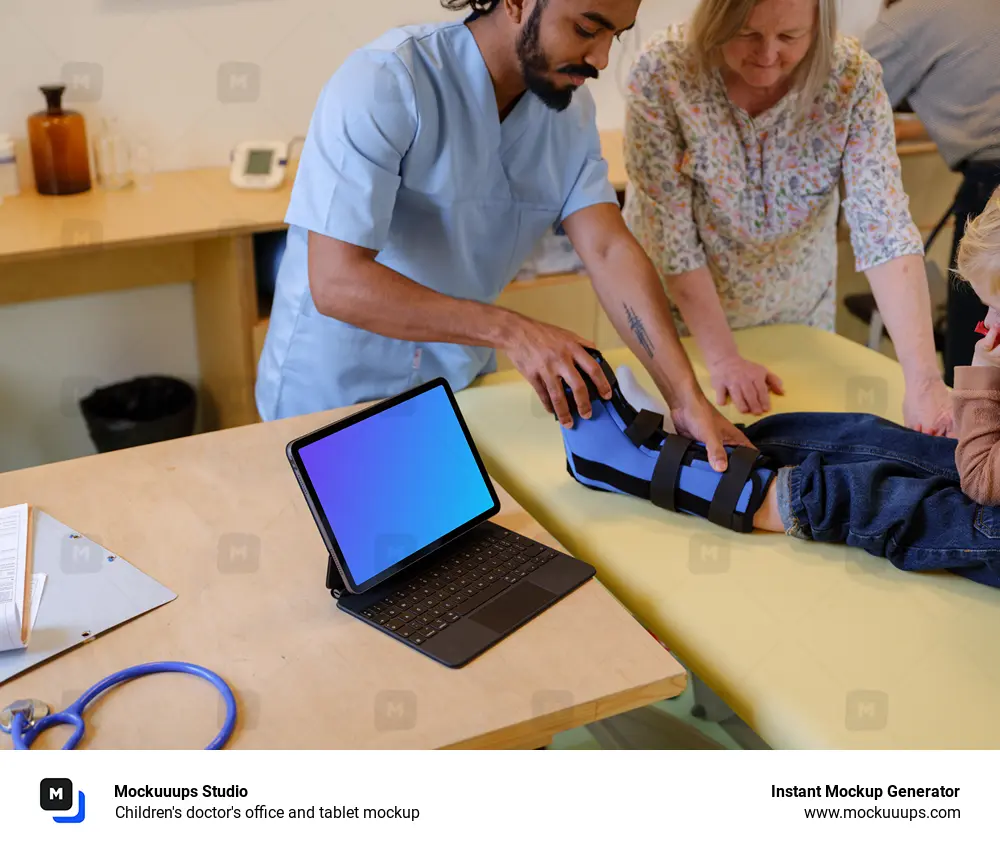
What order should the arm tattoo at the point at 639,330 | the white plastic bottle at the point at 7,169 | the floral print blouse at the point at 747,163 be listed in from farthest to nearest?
the white plastic bottle at the point at 7,169 < the floral print blouse at the point at 747,163 < the arm tattoo at the point at 639,330

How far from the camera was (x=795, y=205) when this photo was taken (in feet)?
5.57

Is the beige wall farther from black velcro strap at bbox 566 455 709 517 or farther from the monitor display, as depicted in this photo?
black velcro strap at bbox 566 455 709 517

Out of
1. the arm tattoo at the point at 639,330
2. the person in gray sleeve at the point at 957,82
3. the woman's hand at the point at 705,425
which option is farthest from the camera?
the person in gray sleeve at the point at 957,82

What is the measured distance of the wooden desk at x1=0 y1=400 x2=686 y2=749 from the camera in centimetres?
90

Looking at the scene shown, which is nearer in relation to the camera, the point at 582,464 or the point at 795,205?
the point at 582,464

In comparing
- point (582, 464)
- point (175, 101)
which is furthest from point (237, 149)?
point (582, 464)

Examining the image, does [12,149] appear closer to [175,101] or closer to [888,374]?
[175,101]

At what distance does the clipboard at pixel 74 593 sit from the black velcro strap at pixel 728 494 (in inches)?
24.5

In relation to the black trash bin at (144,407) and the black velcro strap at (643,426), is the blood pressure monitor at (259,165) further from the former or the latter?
the black velcro strap at (643,426)

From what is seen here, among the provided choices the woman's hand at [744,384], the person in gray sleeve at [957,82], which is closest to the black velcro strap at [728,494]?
the woman's hand at [744,384]
